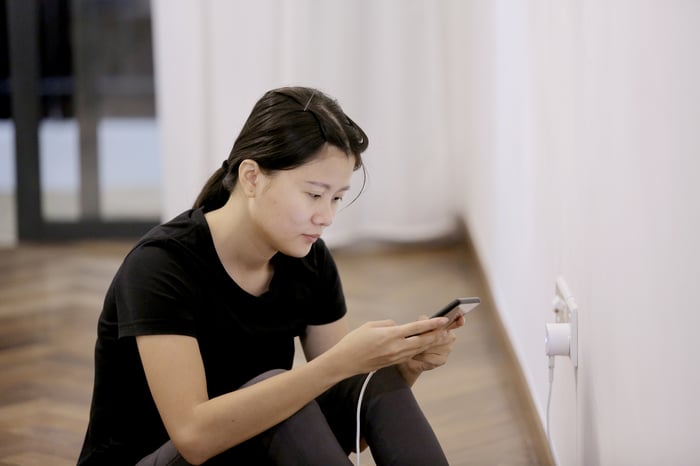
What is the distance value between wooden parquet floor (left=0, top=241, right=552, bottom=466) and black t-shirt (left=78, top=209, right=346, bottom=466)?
530 millimetres

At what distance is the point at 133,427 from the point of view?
1567 mm

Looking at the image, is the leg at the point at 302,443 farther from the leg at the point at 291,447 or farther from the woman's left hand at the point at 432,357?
the woman's left hand at the point at 432,357

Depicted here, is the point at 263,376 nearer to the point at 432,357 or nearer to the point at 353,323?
the point at 432,357

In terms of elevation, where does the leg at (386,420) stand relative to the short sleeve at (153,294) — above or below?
below

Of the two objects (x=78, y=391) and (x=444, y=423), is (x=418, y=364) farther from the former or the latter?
(x=78, y=391)

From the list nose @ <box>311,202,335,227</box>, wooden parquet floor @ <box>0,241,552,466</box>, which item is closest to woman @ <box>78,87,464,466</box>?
nose @ <box>311,202,335,227</box>

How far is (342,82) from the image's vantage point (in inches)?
152

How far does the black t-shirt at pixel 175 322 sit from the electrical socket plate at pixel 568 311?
0.42 metres

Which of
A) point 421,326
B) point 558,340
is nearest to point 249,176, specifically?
point 421,326

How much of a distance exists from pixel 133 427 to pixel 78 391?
1.02m

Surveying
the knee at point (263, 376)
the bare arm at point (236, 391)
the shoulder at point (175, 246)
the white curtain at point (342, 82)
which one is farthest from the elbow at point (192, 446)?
the white curtain at point (342, 82)

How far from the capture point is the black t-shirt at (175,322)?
146 centimetres

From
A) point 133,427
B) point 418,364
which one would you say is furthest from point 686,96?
point 133,427

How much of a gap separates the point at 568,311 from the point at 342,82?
7.42ft
